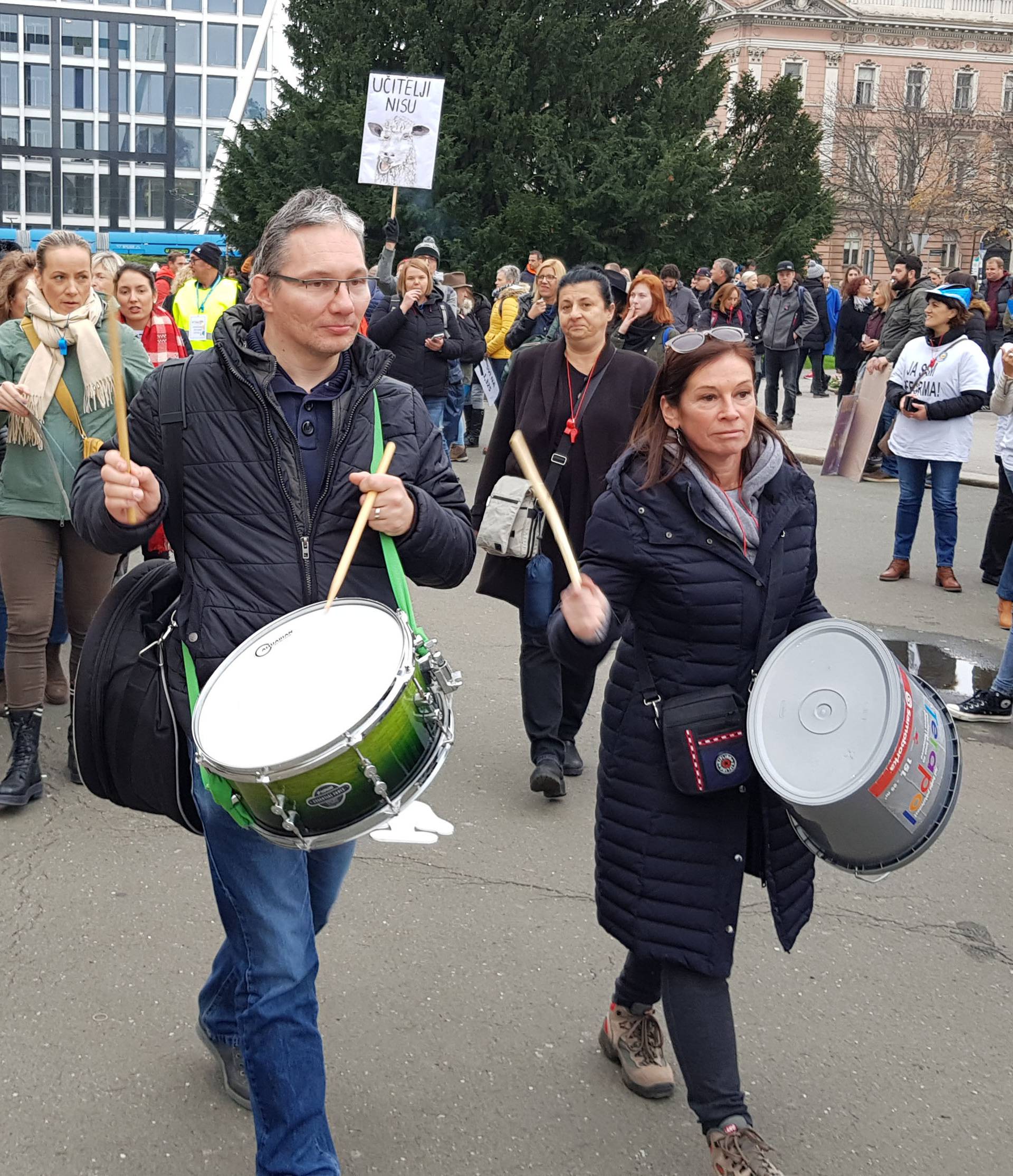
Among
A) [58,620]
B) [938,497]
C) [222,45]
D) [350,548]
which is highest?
[222,45]

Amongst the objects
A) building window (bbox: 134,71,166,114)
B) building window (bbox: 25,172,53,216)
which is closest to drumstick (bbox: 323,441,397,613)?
building window (bbox: 25,172,53,216)

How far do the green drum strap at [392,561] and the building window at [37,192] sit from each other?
104 m

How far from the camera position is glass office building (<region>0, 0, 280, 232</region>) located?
93.9 m

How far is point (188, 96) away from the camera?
101938 millimetres

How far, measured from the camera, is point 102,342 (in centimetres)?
539

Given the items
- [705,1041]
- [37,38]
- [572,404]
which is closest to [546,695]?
[572,404]

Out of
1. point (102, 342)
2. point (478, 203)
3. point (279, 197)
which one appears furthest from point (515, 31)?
point (102, 342)

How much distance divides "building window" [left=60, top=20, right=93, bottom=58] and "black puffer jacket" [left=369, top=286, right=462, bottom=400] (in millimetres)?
94571

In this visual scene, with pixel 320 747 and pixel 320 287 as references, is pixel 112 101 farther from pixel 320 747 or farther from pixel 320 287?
pixel 320 747

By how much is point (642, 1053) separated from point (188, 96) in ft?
353

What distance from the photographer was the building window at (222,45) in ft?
331

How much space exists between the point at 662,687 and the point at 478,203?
87.7 feet

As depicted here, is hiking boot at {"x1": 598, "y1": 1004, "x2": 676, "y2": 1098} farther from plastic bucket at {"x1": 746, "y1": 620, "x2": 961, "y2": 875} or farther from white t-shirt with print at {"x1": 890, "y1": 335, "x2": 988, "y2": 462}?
white t-shirt with print at {"x1": 890, "y1": 335, "x2": 988, "y2": 462}

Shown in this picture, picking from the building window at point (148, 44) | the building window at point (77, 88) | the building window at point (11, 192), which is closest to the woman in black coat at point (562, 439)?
the building window at point (11, 192)
